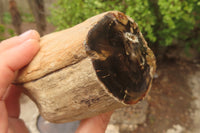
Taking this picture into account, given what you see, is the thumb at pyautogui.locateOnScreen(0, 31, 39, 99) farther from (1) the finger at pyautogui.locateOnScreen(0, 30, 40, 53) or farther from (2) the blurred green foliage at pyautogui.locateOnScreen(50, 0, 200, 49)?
(2) the blurred green foliage at pyautogui.locateOnScreen(50, 0, 200, 49)

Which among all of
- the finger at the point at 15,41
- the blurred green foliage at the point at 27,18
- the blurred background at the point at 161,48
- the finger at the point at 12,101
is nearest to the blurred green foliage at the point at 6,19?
the blurred green foliage at the point at 27,18

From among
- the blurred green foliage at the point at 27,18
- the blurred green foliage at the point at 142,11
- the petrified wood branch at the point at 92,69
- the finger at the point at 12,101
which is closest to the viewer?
the petrified wood branch at the point at 92,69

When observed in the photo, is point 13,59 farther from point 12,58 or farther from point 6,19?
point 6,19

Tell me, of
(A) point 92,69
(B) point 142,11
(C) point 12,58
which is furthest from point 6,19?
(A) point 92,69

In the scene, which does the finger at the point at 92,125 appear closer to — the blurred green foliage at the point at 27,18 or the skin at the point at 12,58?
the skin at the point at 12,58

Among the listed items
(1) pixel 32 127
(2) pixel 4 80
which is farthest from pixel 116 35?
(1) pixel 32 127

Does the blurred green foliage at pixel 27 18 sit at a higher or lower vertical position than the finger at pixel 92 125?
lower
